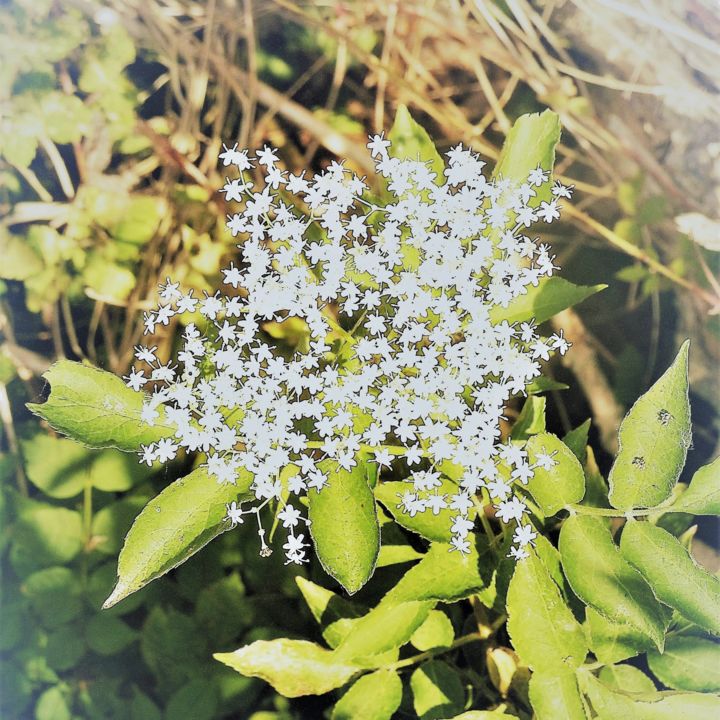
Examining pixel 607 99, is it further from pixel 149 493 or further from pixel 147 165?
pixel 149 493

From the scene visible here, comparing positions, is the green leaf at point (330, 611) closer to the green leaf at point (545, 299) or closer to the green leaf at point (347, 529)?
the green leaf at point (347, 529)

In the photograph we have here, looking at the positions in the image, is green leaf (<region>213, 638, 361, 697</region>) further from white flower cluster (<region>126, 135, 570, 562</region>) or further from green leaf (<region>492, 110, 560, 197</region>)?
green leaf (<region>492, 110, 560, 197</region>)

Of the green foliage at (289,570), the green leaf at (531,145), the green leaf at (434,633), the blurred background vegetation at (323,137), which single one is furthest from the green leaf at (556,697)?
the green leaf at (531,145)

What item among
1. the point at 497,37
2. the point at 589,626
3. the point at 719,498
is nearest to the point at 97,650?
the point at 589,626

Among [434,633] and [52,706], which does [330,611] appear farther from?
[52,706]

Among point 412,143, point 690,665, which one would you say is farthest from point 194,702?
point 412,143
